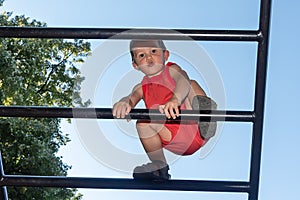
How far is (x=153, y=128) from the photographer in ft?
7.75

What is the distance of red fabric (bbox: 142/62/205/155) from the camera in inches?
93.0

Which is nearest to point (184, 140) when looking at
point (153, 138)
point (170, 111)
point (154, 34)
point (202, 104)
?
point (153, 138)

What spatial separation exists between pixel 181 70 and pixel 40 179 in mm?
710

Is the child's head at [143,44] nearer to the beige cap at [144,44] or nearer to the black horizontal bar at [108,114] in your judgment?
the beige cap at [144,44]

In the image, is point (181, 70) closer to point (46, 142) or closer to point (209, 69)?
point (209, 69)

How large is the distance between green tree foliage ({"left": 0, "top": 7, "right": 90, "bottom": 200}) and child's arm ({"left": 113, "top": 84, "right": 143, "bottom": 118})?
5.59 m

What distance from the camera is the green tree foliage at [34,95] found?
8141mm

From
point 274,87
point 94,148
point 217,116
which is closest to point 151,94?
point 94,148

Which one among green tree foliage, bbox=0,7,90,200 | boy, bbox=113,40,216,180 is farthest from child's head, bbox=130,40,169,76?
green tree foliage, bbox=0,7,90,200

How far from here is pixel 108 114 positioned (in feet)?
5.71

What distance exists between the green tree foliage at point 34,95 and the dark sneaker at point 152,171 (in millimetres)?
5904

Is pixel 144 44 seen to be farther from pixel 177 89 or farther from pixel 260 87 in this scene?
pixel 260 87

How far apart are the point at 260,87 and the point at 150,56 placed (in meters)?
0.81

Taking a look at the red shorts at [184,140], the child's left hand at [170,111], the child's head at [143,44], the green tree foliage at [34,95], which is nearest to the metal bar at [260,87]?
the child's left hand at [170,111]
